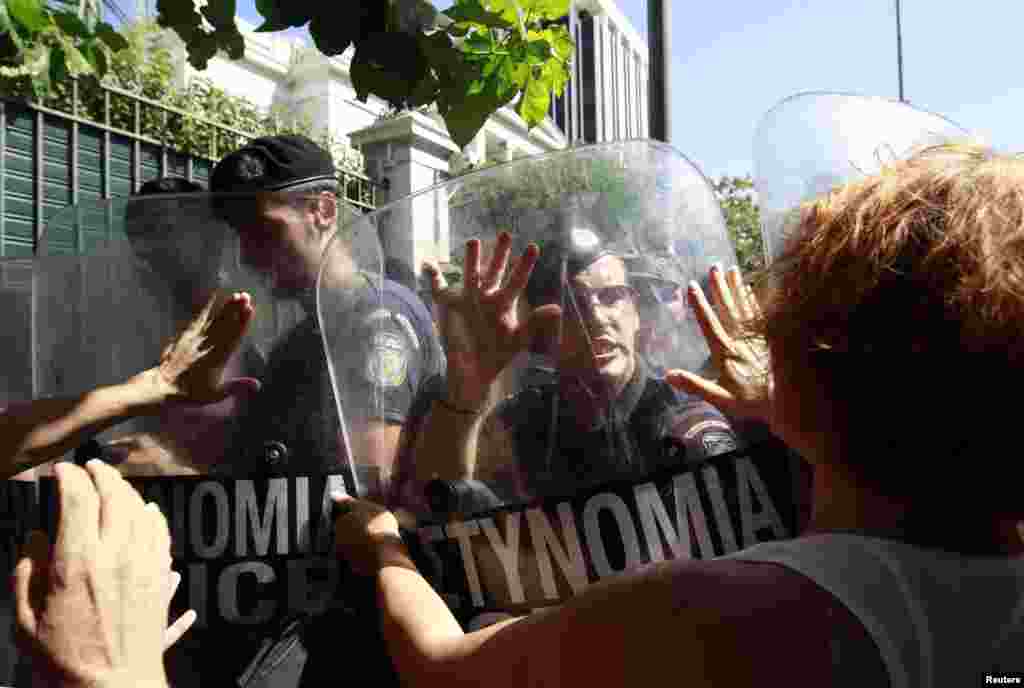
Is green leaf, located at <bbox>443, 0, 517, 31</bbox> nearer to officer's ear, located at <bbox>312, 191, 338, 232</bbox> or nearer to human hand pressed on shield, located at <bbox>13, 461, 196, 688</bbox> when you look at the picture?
officer's ear, located at <bbox>312, 191, 338, 232</bbox>

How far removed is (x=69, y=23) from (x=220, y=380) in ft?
3.46

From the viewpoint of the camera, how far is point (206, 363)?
146 centimetres

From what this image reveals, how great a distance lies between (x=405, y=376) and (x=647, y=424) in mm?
372

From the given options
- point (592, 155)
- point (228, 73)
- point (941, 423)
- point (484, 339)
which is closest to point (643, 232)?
point (592, 155)

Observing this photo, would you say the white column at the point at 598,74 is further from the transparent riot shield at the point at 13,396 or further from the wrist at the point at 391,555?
the wrist at the point at 391,555

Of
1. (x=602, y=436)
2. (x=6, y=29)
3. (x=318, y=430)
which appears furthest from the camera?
(x=6, y=29)

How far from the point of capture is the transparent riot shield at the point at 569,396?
1136mm

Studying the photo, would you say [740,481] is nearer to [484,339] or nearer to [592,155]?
[484,339]

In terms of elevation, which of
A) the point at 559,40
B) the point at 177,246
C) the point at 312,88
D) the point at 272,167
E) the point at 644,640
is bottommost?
the point at 644,640

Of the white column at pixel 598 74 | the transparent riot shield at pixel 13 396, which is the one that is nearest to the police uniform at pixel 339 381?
the transparent riot shield at pixel 13 396

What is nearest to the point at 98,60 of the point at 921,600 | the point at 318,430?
the point at 318,430

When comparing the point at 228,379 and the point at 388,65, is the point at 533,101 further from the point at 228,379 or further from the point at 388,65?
the point at 228,379

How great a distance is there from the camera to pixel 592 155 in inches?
49.9

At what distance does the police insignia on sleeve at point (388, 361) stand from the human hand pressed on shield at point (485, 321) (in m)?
0.10
